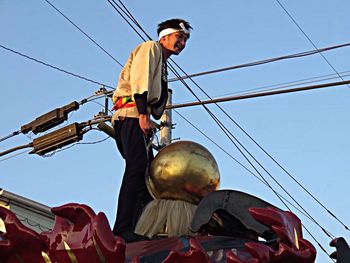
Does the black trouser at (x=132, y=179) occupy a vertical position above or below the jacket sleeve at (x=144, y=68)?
below

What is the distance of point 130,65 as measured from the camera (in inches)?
192

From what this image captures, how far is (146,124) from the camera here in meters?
4.64

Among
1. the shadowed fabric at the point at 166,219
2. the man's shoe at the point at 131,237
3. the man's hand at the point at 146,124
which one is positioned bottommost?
the man's shoe at the point at 131,237

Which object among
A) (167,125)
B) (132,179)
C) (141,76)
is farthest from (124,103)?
(167,125)

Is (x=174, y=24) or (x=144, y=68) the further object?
(x=174, y=24)

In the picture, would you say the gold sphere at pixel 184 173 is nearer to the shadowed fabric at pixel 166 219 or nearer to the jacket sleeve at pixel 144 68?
the shadowed fabric at pixel 166 219

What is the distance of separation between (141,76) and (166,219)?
2.71ft

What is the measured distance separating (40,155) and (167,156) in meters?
8.61

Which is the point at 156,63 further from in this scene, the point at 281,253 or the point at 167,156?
the point at 281,253

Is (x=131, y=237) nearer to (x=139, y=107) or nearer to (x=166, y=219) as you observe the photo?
(x=166, y=219)

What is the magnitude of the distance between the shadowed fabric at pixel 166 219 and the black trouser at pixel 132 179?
5.4 inches

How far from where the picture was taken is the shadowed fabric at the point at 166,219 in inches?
172

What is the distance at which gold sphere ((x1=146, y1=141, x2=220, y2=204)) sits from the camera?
4453mm

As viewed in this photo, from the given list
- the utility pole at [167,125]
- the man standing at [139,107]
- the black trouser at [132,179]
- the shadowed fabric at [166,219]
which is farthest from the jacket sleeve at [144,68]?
the utility pole at [167,125]
